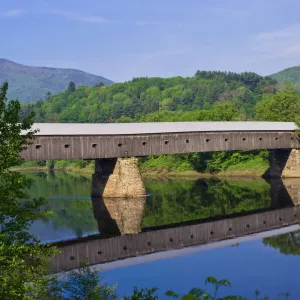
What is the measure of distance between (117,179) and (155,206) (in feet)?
14.5

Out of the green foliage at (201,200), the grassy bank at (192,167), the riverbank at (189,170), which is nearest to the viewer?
the green foliage at (201,200)

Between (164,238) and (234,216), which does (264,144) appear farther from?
(164,238)

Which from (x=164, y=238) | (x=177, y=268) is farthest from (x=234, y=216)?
(x=177, y=268)

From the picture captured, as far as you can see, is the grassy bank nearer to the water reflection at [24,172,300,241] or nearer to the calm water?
the calm water

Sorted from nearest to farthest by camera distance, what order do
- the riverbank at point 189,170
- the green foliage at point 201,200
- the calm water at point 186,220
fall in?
the calm water at point 186,220 < the green foliage at point 201,200 < the riverbank at point 189,170

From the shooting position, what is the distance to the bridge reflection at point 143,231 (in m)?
24.0

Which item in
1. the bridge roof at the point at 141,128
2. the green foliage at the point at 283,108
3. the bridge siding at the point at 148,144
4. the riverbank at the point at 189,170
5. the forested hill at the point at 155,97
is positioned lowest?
the riverbank at the point at 189,170

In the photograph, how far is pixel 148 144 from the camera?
41.5 metres

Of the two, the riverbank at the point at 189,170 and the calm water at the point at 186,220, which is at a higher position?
the riverbank at the point at 189,170

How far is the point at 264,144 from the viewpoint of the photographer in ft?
159

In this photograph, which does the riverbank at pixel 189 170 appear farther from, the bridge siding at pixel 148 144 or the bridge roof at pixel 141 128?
the bridge roof at pixel 141 128

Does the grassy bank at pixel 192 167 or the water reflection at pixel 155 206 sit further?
the grassy bank at pixel 192 167

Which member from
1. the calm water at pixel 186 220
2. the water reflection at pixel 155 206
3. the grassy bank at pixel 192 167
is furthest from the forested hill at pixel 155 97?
the calm water at pixel 186 220

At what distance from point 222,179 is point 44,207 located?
70.6 feet
